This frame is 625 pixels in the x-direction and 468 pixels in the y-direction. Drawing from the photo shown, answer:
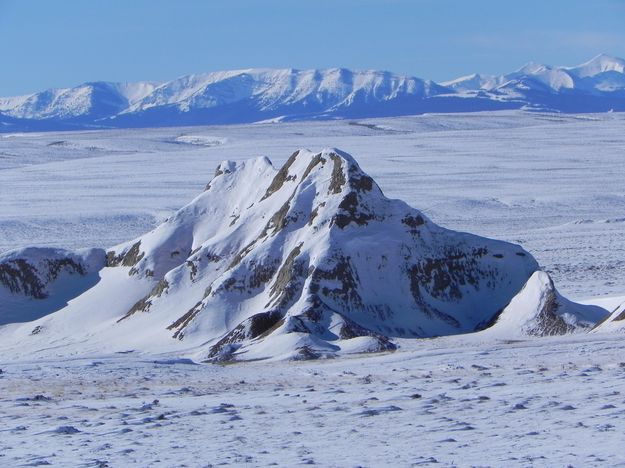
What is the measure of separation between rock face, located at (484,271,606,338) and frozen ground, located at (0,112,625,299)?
5.39 metres

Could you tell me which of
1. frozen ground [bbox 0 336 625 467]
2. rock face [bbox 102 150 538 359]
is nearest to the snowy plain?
frozen ground [bbox 0 336 625 467]

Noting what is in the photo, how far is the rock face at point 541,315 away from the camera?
19.8 metres

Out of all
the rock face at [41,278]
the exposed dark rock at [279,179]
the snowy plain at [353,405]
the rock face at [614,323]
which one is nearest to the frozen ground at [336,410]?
the snowy plain at [353,405]

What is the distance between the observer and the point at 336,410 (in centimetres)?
1259

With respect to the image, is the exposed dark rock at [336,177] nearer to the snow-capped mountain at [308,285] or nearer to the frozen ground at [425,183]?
the snow-capped mountain at [308,285]

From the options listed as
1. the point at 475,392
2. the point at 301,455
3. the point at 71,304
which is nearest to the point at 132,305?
the point at 71,304

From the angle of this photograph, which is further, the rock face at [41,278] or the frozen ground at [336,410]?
the rock face at [41,278]

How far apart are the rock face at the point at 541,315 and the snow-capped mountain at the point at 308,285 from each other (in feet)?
0.12

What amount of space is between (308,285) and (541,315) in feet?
13.5

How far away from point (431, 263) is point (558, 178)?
47744 millimetres

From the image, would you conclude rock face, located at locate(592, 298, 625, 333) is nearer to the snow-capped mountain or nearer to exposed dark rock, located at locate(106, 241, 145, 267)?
the snow-capped mountain

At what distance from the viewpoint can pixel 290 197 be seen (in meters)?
23.5

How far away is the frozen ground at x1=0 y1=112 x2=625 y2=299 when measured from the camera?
4169cm

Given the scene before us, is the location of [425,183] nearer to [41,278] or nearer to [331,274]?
[41,278]
